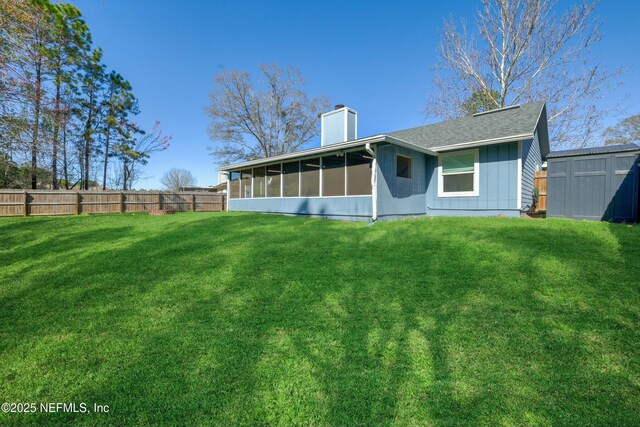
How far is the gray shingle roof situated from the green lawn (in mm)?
4610

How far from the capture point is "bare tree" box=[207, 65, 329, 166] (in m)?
24.0

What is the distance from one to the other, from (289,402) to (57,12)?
7071 millimetres

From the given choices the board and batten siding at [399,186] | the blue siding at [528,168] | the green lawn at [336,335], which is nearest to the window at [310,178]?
the board and batten siding at [399,186]

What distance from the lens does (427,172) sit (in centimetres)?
978

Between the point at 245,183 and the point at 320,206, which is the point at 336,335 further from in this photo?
the point at 245,183

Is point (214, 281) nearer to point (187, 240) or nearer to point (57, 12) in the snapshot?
point (187, 240)

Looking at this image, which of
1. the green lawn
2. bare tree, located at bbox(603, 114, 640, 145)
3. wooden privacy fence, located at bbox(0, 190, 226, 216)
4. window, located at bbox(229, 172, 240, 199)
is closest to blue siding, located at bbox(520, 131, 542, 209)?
the green lawn

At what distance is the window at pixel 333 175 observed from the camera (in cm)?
912

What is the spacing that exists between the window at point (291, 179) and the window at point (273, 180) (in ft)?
1.44

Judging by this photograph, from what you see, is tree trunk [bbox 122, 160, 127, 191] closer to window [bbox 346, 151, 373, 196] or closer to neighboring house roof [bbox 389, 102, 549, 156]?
window [bbox 346, 151, 373, 196]

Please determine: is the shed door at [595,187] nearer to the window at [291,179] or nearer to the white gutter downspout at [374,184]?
the white gutter downspout at [374,184]

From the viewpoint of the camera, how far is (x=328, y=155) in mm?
9398

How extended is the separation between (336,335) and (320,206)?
24.5ft

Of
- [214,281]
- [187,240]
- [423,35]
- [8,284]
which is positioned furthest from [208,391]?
[423,35]
